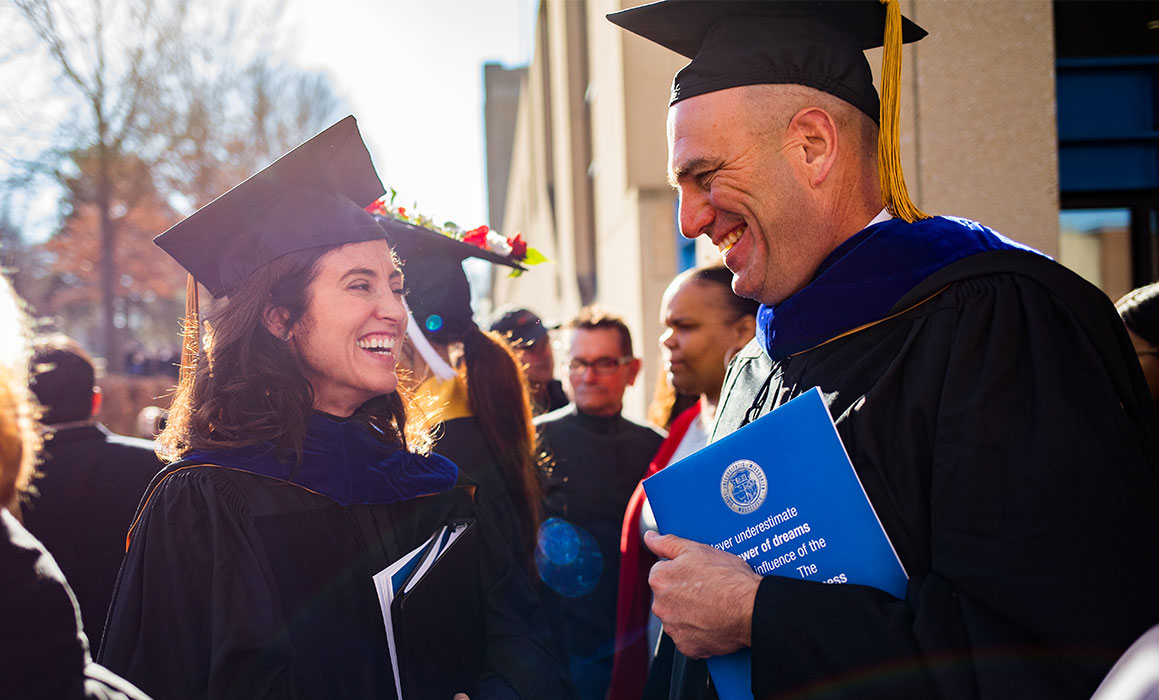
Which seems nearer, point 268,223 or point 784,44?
point 784,44

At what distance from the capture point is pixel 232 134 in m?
19.1

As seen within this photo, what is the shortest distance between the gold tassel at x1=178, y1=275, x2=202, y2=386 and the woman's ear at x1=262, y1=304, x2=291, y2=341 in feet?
0.73

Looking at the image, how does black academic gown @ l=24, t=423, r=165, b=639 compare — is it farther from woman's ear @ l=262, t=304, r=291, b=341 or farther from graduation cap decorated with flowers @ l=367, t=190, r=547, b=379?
woman's ear @ l=262, t=304, r=291, b=341

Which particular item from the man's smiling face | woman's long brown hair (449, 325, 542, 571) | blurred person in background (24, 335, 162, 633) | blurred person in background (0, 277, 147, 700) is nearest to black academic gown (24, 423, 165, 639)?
blurred person in background (24, 335, 162, 633)

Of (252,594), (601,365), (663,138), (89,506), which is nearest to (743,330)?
(601,365)

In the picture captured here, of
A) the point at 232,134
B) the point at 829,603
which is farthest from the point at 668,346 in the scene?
the point at 232,134

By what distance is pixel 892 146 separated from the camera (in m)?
1.69

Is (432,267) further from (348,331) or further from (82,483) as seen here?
(82,483)

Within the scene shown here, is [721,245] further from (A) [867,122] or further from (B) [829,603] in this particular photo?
(B) [829,603]

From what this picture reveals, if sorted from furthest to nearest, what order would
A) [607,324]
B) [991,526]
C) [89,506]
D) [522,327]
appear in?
1. [522,327]
2. [607,324]
3. [89,506]
4. [991,526]

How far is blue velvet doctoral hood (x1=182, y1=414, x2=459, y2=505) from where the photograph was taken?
1.79 metres

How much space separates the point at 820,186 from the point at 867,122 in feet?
0.59

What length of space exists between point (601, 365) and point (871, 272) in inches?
104

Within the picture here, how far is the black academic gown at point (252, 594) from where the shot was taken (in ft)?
5.22
